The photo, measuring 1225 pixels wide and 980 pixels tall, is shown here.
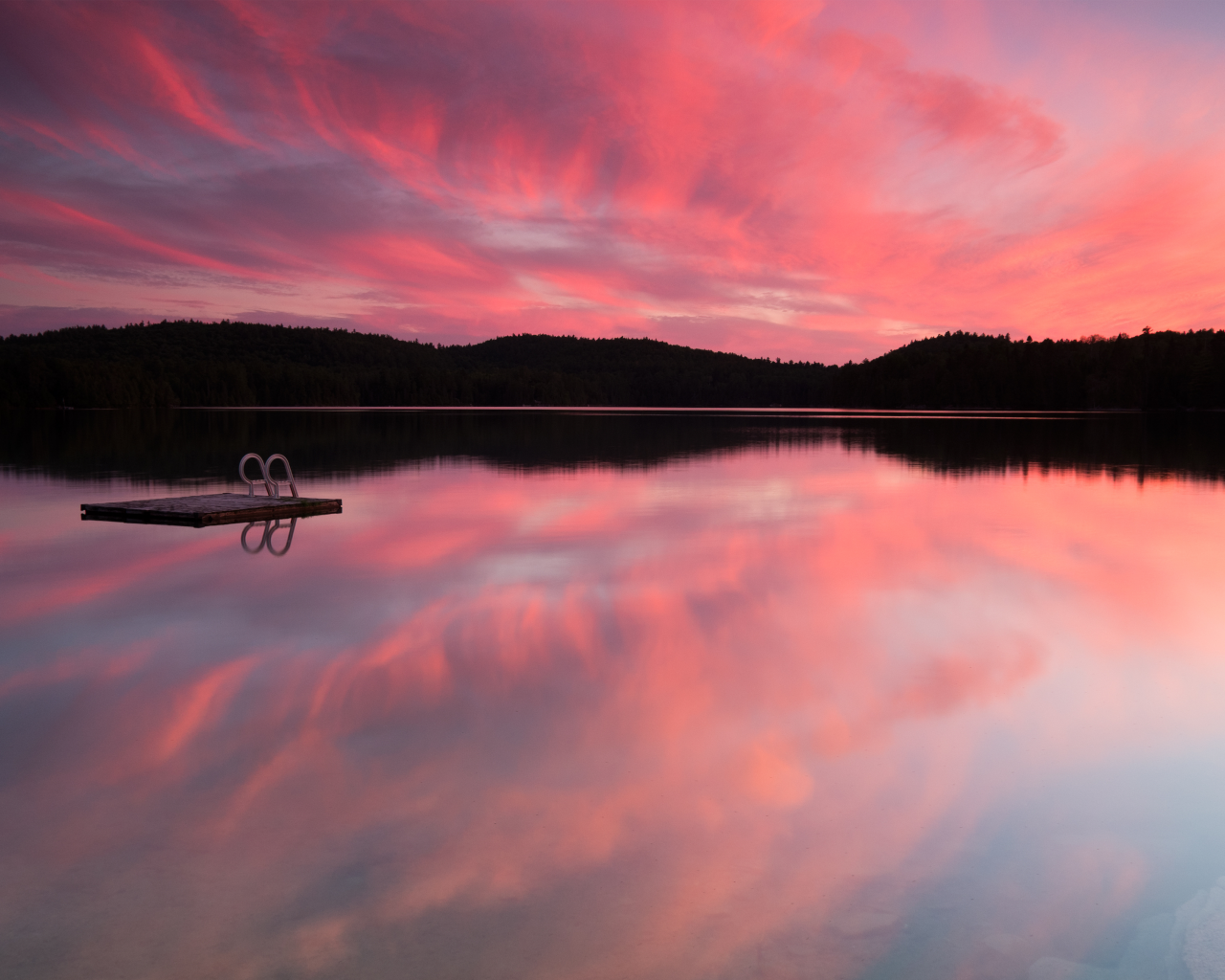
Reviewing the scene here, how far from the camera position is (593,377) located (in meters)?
194

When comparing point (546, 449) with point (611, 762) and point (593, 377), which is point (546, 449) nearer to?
point (611, 762)

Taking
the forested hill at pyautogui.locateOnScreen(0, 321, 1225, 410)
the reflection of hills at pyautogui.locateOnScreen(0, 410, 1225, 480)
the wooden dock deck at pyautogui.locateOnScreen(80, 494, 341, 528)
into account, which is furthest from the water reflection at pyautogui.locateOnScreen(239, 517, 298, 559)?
the forested hill at pyautogui.locateOnScreen(0, 321, 1225, 410)

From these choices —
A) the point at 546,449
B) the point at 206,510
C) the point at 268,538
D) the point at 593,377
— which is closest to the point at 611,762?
the point at 268,538

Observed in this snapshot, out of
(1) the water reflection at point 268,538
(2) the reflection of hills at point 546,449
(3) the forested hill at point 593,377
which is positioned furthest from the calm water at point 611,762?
(3) the forested hill at point 593,377

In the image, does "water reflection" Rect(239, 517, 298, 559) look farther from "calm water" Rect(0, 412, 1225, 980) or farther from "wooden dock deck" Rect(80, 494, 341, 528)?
"wooden dock deck" Rect(80, 494, 341, 528)

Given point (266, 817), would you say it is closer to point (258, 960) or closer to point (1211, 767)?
point (258, 960)

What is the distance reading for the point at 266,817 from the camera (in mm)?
4941

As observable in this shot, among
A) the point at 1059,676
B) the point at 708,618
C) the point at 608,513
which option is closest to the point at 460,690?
the point at 708,618

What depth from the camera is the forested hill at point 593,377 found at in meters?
117

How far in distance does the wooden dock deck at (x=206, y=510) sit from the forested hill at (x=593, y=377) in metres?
112

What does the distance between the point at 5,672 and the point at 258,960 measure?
5117 mm

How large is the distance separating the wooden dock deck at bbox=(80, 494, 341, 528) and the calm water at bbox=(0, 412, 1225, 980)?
2.35m

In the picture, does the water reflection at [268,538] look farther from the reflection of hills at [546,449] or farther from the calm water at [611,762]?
the reflection of hills at [546,449]

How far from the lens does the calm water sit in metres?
4.00
